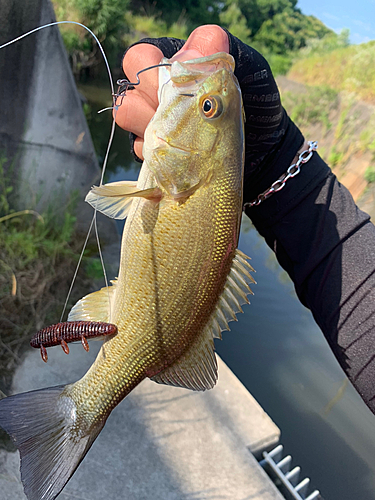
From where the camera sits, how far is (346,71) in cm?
1223

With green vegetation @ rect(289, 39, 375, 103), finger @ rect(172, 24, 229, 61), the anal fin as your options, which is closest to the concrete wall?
finger @ rect(172, 24, 229, 61)

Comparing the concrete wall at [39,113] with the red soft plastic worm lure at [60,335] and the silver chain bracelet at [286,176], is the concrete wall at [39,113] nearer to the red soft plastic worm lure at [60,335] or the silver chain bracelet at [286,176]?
the silver chain bracelet at [286,176]

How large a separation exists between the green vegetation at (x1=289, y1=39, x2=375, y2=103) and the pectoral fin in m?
11.7

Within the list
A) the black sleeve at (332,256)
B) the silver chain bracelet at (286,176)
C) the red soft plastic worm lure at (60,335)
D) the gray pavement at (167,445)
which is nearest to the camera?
the red soft plastic worm lure at (60,335)

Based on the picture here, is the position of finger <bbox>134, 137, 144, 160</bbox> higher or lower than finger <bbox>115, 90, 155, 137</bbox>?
lower

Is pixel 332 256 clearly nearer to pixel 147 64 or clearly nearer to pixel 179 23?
pixel 147 64

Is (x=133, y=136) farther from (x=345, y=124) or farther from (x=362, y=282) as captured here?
(x=345, y=124)

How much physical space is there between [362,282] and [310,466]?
2.64 meters

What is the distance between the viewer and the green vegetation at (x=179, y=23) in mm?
10984

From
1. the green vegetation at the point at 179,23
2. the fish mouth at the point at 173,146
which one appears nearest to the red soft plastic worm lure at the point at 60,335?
the fish mouth at the point at 173,146

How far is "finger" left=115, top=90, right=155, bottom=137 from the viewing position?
157cm

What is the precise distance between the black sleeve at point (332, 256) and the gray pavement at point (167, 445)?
4.84 feet

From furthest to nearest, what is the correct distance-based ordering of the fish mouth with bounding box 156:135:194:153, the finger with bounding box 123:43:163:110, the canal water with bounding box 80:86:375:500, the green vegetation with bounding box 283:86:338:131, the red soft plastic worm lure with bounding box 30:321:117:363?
the green vegetation with bounding box 283:86:338:131
the canal water with bounding box 80:86:375:500
the finger with bounding box 123:43:163:110
the fish mouth with bounding box 156:135:194:153
the red soft plastic worm lure with bounding box 30:321:117:363

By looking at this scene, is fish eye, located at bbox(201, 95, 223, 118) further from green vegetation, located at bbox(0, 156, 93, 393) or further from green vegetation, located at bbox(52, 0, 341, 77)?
green vegetation, located at bbox(52, 0, 341, 77)
